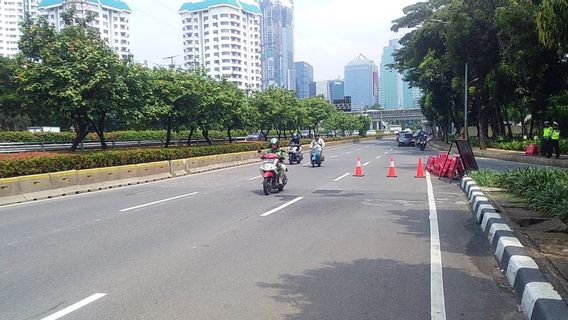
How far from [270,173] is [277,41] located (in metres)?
173

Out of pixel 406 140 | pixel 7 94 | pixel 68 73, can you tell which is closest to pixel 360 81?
pixel 406 140

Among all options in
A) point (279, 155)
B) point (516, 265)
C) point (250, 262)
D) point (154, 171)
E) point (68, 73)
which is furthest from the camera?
point (154, 171)

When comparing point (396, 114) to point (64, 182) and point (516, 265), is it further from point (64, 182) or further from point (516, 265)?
point (516, 265)

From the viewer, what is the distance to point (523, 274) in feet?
16.1

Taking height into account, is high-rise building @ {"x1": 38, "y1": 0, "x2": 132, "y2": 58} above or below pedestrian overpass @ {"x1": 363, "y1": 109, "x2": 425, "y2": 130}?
above

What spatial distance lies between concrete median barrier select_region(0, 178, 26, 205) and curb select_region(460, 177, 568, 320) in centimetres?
1159

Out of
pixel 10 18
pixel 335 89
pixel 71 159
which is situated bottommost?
pixel 71 159

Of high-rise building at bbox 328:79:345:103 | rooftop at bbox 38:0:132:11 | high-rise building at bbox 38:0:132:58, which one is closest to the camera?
rooftop at bbox 38:0:132:11

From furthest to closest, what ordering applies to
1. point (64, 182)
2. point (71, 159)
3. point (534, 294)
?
point (71, 159) → point (64, 182) → point (534, 294)

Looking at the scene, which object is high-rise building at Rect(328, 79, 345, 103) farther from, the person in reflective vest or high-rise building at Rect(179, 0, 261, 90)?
the person in reflective vest

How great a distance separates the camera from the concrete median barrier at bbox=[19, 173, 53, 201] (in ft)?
43.5

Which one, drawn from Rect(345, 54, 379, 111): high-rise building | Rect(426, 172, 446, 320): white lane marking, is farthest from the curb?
Rect(345, 54, 379, 111): high-rise building

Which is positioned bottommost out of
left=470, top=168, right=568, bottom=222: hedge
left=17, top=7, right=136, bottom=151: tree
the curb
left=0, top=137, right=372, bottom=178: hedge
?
the curb

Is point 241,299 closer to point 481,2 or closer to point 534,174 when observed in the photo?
point 534,174
